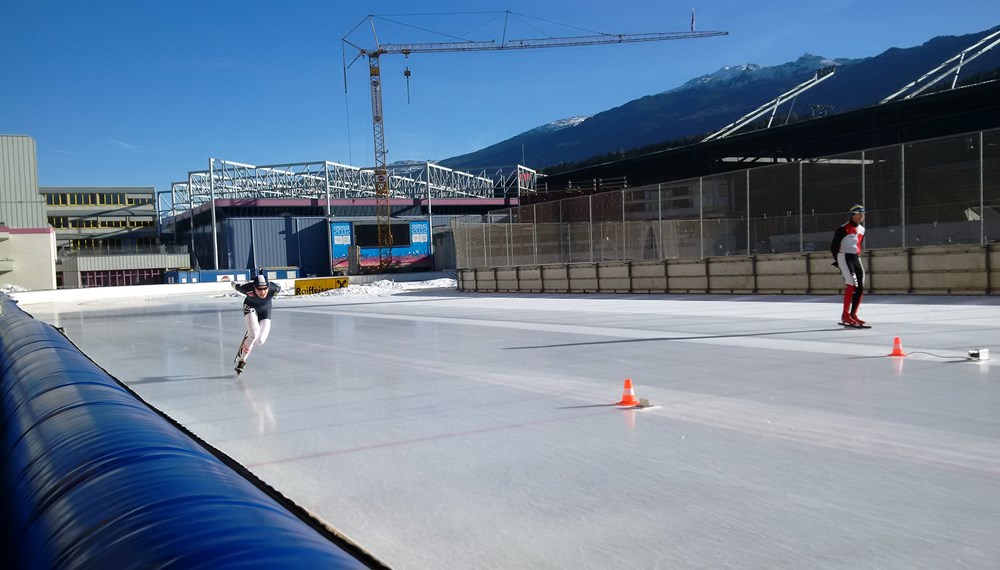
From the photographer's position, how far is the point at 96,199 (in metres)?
100

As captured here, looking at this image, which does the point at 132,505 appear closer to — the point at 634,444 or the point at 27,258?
the point at 634,444

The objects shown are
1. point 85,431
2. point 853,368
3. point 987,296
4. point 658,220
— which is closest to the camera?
point 85,431

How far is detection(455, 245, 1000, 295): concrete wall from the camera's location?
57.4 ft

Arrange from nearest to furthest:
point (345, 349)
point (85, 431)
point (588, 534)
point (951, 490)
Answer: point (85, 431)
point (588, 534)
point (951, 490)
point (345, 349)

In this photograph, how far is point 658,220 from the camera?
25734 millimetres

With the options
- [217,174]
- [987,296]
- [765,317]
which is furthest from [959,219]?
[217,174]

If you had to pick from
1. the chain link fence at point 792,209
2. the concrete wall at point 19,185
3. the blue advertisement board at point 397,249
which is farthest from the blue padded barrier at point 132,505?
the concrete wall at point 19,185

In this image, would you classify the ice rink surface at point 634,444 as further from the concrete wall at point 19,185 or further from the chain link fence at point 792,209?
the concrete wall at point 19,185

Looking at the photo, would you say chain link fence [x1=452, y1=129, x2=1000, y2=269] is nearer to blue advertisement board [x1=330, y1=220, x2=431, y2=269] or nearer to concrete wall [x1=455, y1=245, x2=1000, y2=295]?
concrete wall [x1=455, y1=245, x2=1000, y2=295]

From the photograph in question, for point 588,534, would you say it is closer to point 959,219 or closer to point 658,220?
point 959,219

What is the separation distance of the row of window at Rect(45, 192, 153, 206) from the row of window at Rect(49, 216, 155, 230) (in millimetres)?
2380

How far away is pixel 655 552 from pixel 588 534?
0.39 metres

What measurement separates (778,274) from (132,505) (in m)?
22.0

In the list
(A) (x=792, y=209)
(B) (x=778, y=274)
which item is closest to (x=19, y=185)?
(B) (x=778, y=274)
